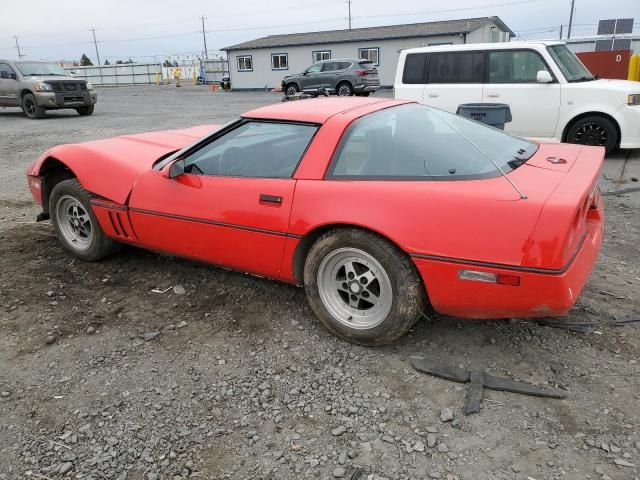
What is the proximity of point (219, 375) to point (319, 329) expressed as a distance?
0.70 meters

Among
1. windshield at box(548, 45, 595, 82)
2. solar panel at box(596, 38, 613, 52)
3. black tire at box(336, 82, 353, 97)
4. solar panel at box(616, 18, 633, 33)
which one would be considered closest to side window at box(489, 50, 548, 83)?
windshield at box(548, 45, 595, 82)

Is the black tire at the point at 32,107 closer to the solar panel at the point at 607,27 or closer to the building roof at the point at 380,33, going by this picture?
Result: the building roof at the point at 380,33

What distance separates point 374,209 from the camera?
2711 millimetres

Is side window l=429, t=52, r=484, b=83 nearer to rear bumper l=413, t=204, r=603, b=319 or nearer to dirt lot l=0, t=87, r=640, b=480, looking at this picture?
dirt lot l=0, t=87, r=640, b=480

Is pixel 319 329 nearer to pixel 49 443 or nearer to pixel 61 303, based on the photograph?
pixel 49 443

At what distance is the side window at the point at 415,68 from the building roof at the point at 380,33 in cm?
1903

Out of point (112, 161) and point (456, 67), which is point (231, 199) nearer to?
point (112, 161)

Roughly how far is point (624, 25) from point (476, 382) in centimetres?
2535

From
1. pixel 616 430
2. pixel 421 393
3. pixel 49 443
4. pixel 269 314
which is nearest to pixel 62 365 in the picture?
pixel 49 443

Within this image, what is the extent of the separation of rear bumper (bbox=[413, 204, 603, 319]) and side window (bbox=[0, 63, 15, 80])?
17515mm

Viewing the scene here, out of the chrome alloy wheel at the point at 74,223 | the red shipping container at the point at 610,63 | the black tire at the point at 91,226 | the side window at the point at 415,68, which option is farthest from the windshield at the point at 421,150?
the red shipping container at the point at 610,63

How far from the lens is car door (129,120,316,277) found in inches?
122

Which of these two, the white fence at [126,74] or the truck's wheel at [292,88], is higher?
the white fence at [126,74]

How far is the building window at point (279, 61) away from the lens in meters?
31.9
